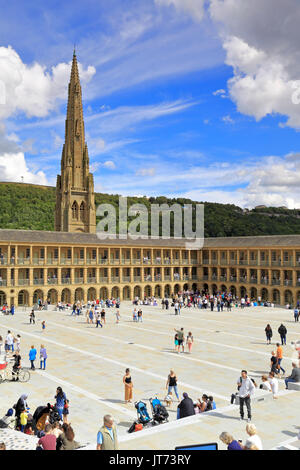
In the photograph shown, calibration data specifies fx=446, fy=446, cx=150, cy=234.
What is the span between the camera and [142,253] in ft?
194

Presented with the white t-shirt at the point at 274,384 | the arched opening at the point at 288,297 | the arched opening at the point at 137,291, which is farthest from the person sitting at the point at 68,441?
the arched opening at the point at 137,291

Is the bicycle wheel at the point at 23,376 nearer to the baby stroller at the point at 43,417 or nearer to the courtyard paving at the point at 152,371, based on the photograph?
the courtyard paving at the point at 152,371

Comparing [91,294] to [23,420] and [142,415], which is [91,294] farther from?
[23,420]

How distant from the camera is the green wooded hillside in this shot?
9162 cm

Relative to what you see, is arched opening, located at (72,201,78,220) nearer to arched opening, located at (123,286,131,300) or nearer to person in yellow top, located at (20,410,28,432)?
arched opening, located at (123,286,131,300)

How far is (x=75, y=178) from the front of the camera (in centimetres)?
7600

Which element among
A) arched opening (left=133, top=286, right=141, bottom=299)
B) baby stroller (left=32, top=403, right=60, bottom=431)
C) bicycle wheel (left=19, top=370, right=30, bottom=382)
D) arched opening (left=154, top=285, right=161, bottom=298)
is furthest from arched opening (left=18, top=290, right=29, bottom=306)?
baby stroller (left=32, top=403, right=60, bottom=431)

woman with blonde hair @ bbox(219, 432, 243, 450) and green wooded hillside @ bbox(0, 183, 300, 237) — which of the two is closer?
woman with blonde hair @ bbox(219, 432, 243, 450)

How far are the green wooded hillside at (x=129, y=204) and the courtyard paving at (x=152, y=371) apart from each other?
5630cm

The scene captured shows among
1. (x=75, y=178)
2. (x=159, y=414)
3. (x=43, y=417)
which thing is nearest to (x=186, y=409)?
(x=159, y=414)

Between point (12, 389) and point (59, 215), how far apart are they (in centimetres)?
6250

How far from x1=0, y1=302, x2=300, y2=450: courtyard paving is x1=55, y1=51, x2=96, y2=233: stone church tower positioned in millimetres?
39039
